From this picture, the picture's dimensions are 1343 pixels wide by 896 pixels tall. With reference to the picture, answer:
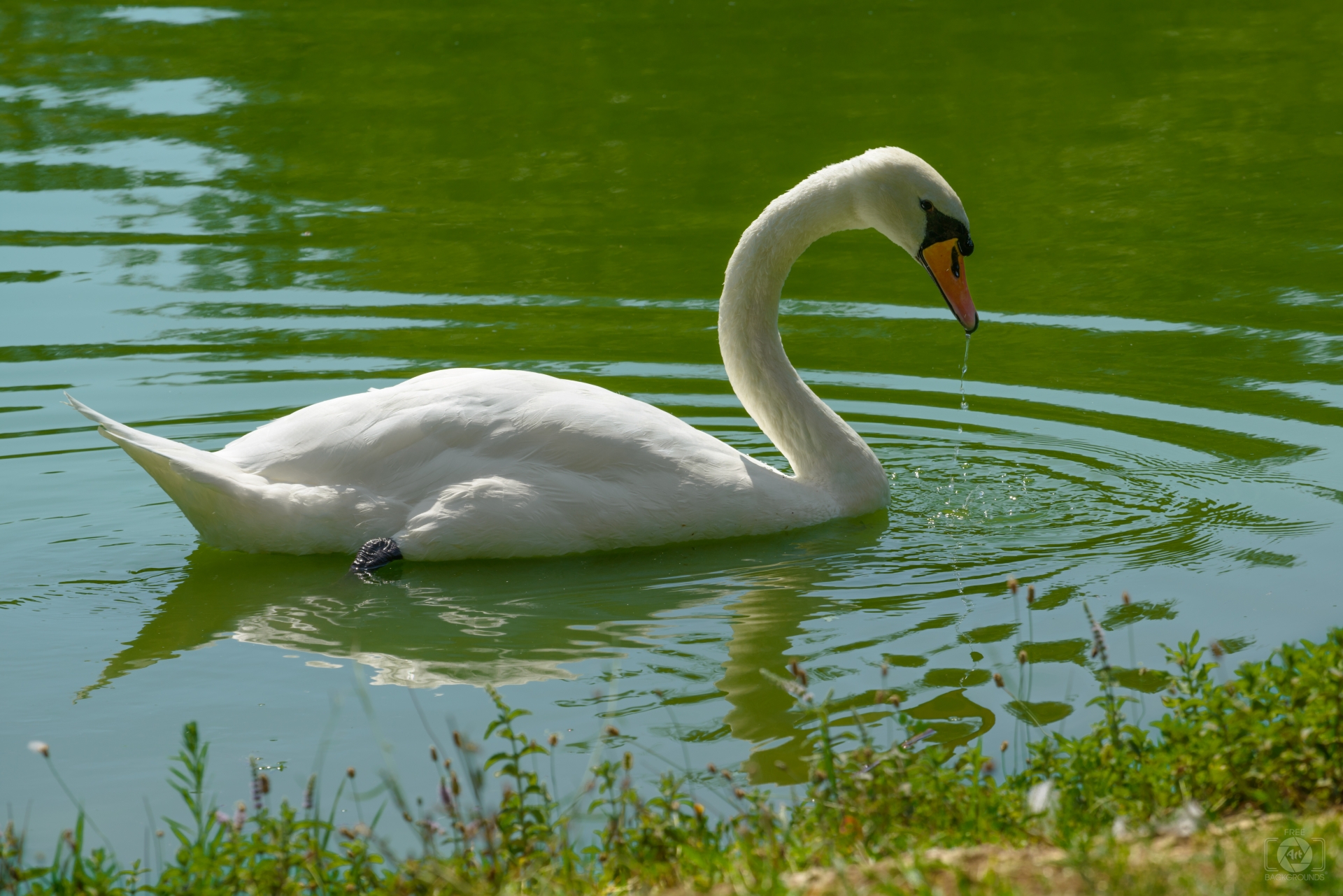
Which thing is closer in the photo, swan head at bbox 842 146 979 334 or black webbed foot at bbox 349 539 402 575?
black webbed foot at bbox 349 539 402 575

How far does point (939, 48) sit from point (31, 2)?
41.7 feet

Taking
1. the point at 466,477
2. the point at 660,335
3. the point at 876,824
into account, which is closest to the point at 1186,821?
the point at 876,824

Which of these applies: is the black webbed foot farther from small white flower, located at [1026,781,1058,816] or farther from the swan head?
small white flower, located at [1026,781,1058,816]

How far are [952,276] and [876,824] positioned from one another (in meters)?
4.19

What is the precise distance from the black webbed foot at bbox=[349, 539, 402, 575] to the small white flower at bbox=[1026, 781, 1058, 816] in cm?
326

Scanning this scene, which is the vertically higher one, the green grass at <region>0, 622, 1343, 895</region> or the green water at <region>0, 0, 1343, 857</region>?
the green water at <region>0, 0, 1343, 857</region>

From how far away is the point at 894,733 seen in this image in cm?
516

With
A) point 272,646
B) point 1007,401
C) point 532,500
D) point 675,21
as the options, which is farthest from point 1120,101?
point 272,646

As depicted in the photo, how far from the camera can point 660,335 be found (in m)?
10.5

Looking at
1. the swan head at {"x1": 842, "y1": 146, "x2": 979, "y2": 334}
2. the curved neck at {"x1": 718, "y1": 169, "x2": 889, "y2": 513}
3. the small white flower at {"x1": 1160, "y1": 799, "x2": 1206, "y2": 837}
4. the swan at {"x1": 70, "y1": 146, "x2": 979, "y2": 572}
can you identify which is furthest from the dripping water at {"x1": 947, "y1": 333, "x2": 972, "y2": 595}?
the small white flower at {"x1": 1160, "y1": 799, "x2": 1206, "y2": 837}

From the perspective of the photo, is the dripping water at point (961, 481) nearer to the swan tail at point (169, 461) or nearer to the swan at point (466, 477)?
the swan at point (466, 477)

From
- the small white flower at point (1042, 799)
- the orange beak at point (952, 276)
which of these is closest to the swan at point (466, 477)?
the orange beak at point (952, 276)

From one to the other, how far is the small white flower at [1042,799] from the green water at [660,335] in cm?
55

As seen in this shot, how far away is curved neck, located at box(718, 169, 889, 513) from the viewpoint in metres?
7.68
